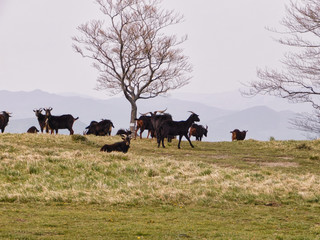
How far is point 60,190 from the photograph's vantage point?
46.1ft

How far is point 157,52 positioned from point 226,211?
32647 mm

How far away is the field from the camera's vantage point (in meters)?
9.45

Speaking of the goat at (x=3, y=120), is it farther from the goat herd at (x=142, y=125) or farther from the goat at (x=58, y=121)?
the goat at (x=58, y=121)

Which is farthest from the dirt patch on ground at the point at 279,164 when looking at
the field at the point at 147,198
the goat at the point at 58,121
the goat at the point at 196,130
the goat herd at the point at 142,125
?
the goat at the point at 196,130

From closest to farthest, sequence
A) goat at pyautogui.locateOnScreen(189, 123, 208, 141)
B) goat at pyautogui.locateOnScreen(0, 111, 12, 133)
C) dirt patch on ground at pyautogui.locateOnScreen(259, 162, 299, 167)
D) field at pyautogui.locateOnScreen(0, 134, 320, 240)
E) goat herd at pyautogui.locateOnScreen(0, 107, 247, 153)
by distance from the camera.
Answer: field at pyautogui.locateOnScreen(0, 134, 320, 240), dirt patch on ground at pyautogui.locateOnScreen(259, 162, 299, 167), goat herd at pyautogui.locateOnScreen(0, 107, 247, 153), goat at pyautogui.locateOnScreen(0, 111, 12, 133), goat at pyautogui.locateOnScreen(189, 123, 208, 141)

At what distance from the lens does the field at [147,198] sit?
9.45m

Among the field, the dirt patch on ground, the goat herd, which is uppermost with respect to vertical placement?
the goat herd

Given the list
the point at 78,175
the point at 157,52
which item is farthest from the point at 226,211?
the point at 157,52

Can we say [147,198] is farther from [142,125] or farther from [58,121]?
[58,121]

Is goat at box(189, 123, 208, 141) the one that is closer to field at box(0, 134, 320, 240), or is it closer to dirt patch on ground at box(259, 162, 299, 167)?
field at box(0, 134, 320, 240)

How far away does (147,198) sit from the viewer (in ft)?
43.3

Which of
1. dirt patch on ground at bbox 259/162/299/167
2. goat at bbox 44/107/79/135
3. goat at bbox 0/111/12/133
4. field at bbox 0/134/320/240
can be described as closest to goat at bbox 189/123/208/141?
goat at bbox 44/107/79/135

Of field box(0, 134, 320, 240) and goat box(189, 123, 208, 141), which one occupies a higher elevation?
goat box(189, 123, 208, 141)

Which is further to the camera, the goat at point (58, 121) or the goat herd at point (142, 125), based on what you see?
the goat at point (58, 121)
